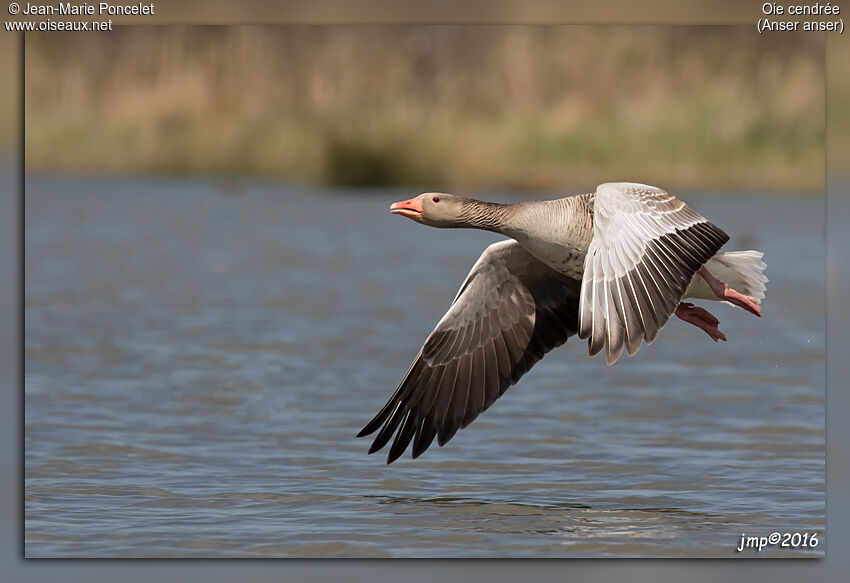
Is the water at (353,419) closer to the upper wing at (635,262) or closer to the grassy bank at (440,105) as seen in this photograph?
the upper wing at (635,262)

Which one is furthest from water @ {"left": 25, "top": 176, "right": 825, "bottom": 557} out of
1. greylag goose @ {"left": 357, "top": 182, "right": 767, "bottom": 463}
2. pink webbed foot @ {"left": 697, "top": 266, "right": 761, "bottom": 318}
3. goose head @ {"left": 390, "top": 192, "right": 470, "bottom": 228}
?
goose head @ {"left": 390, "top": 192, "right": 470, "bottom": 228}

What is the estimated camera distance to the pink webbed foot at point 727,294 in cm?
732

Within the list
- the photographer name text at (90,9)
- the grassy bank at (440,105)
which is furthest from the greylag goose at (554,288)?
the grassy bank at (440,105)

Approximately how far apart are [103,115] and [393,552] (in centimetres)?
1320

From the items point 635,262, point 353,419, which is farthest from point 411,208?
point 353,419

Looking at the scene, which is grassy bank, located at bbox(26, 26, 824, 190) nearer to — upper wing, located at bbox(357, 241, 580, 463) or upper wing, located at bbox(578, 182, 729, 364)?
upper wing, located at bbox(357, 241, 580, 463)

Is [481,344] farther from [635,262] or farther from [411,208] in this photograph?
[635,262]

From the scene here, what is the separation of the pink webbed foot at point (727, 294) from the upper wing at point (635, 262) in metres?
0.54

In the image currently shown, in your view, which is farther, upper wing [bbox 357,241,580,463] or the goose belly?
upper wing [bbox 357,241,580,463]

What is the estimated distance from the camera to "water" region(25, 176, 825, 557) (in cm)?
687

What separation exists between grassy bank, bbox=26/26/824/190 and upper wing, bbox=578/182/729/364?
986cm

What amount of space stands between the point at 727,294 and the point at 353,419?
3193mm

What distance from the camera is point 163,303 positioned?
14.5 meters

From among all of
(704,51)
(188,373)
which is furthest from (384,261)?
(188,373)
